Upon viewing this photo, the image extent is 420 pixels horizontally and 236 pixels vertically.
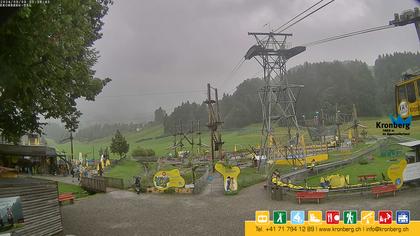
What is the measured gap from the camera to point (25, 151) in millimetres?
56688

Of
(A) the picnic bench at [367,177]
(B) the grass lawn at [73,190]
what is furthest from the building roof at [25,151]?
(A) the picnic bench at [367,177]

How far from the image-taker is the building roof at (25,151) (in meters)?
53.3

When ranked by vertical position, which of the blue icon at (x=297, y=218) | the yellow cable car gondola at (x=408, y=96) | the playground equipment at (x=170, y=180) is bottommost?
the playground equipment at (x=170, y=180)

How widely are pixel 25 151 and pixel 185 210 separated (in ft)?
133

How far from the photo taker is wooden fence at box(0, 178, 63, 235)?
50.4ft

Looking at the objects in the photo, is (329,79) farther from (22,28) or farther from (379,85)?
(22,28)

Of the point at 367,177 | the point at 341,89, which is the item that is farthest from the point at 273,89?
the point at 341,89

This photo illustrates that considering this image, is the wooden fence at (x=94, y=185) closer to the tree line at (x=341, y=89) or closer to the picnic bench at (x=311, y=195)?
the picnic bench at (x=311, y=195)

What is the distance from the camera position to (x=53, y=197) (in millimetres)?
18391

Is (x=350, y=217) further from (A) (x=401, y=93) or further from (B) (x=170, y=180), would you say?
(B) (x=170, y=180)

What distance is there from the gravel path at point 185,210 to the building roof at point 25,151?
28633 millimetres

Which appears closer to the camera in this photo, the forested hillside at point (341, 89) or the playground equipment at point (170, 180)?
the playground equipment at point (170, 180)

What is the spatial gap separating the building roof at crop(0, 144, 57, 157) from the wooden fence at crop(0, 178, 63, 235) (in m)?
37.5

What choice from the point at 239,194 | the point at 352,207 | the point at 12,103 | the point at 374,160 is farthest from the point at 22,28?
the point at 374,160
